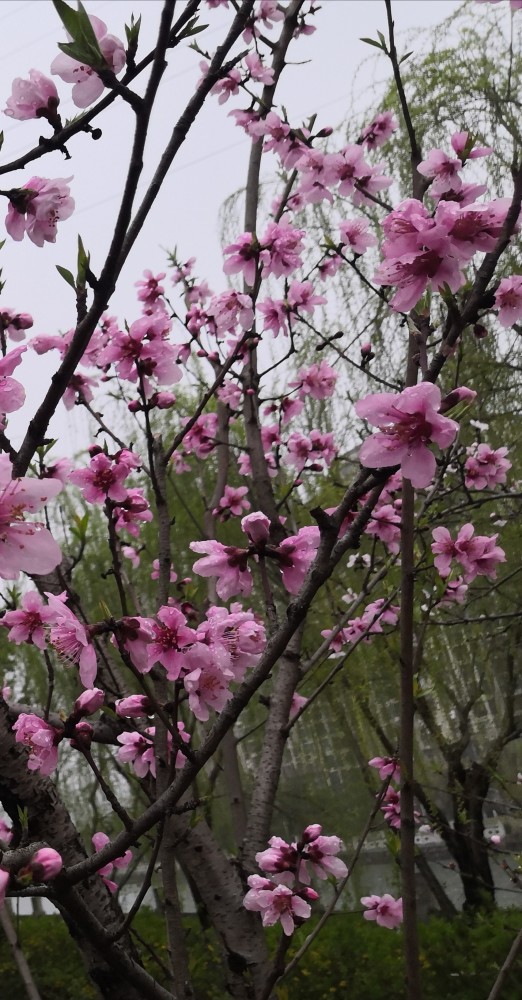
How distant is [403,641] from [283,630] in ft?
1.32

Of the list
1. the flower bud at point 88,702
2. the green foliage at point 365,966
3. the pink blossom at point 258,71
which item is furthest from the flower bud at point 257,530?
the green foliage at point 365,966

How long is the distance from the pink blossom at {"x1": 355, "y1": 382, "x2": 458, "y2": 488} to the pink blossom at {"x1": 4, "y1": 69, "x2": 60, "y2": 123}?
Result: 0.68m

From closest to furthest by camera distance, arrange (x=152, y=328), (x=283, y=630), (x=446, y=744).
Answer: (x=283, y=630) → (x=152, y=328) → (x=446, y=744)

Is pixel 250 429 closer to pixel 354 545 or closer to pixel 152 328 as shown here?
pixel 152 328

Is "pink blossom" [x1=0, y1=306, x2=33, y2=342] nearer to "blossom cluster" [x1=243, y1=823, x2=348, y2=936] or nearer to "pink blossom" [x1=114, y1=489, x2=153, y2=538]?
"pink blossom" [x1=114, y1=489, x2=153, y2=538]

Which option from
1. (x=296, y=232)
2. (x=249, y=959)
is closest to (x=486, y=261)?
(x=296, y=232)

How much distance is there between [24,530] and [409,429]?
0.47 metres

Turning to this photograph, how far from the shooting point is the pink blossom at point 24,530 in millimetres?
781

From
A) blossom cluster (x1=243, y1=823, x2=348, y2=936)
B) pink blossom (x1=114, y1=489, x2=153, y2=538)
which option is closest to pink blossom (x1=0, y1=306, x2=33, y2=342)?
pink blossom (x1=114, y1=489, x2=153, y2=538)

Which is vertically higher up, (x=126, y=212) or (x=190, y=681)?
(x=126, y=212)

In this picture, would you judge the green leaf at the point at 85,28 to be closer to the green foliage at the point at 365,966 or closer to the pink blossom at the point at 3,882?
the pink blossom at the point at 3,882

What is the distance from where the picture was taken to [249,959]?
170cm

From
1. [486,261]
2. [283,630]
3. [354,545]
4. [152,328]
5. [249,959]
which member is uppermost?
[152,328]

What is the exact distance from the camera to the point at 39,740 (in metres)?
1.15
